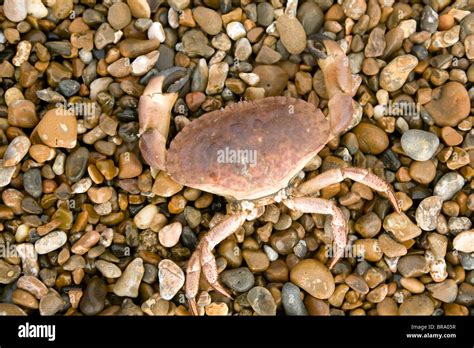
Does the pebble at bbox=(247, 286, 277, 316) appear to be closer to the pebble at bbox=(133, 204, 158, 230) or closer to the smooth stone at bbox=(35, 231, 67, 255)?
the pebble at bbox=(133, 204, 158, 230)

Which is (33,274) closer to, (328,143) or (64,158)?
(64,158)

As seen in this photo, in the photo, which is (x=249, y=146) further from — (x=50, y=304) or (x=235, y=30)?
(x=50, y=304)

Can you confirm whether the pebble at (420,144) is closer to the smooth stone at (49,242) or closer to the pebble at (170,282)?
the pebble at (170,282)

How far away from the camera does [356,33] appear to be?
4.38 metres

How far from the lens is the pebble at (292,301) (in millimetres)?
4113

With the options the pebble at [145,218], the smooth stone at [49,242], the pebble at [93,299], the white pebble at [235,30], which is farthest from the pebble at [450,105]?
the smooth stone at [49,242]

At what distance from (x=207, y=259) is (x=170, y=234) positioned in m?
0.43

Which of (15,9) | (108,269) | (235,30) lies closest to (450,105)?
(235,30)

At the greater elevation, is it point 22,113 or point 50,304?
point 22,113

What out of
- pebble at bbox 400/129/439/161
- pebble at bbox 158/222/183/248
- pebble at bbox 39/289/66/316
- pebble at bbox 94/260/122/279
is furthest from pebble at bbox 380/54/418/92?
pebble at bbox 39/289/66/316

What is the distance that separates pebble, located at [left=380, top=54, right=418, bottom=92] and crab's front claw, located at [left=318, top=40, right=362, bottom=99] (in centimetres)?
37

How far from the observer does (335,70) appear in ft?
13.5
